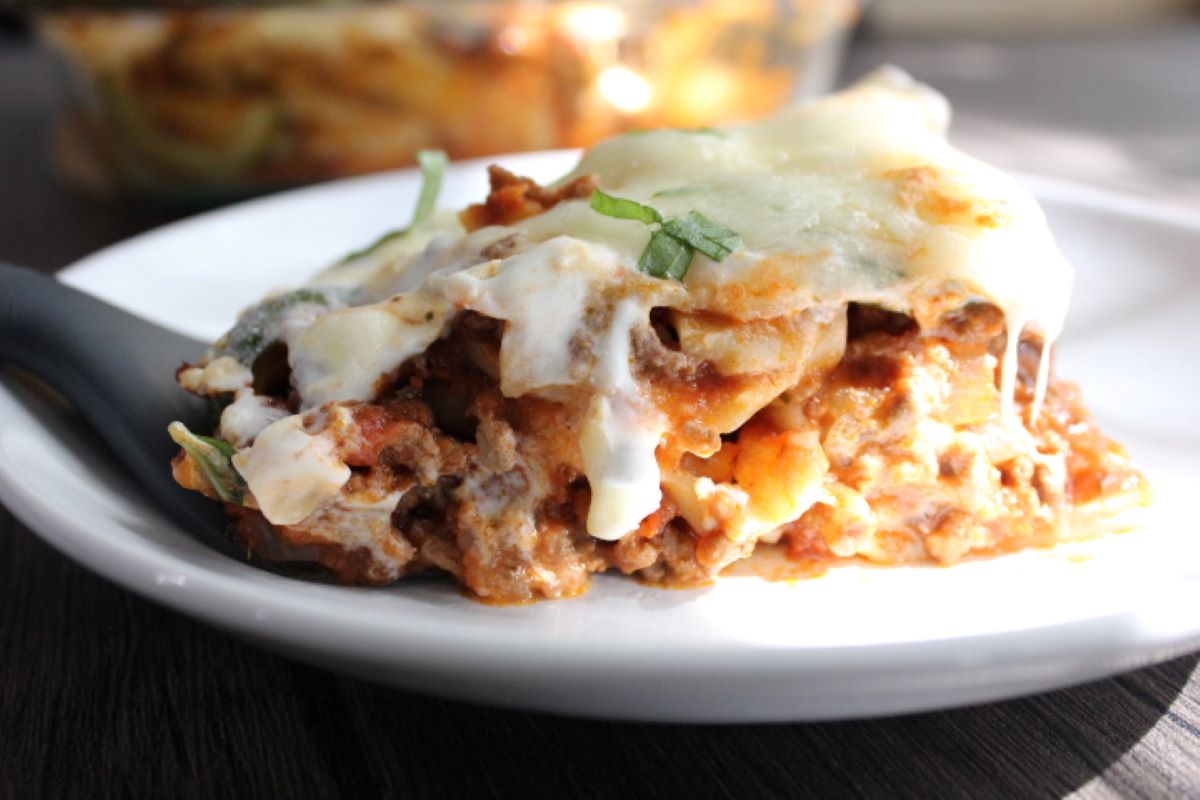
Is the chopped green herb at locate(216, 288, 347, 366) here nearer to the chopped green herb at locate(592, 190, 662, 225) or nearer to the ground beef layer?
the ground beef layer

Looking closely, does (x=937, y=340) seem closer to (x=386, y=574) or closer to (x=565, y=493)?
(x=565, y=493)

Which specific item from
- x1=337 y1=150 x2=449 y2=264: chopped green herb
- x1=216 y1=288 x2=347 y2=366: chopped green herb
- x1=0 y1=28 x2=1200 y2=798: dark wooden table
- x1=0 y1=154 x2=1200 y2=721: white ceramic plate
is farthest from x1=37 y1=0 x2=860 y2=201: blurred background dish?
x1=0 y1=28 x2=1200 y2=798: dark wooden table

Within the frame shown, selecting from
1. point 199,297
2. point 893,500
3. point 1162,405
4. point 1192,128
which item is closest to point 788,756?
point 893,500

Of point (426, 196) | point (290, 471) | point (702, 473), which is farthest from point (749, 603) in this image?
point (426, 196)

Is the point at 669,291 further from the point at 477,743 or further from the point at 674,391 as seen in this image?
the point at 477,743

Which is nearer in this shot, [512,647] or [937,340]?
[512,647]

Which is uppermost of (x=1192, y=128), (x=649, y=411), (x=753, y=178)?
(x=753, y=178)
